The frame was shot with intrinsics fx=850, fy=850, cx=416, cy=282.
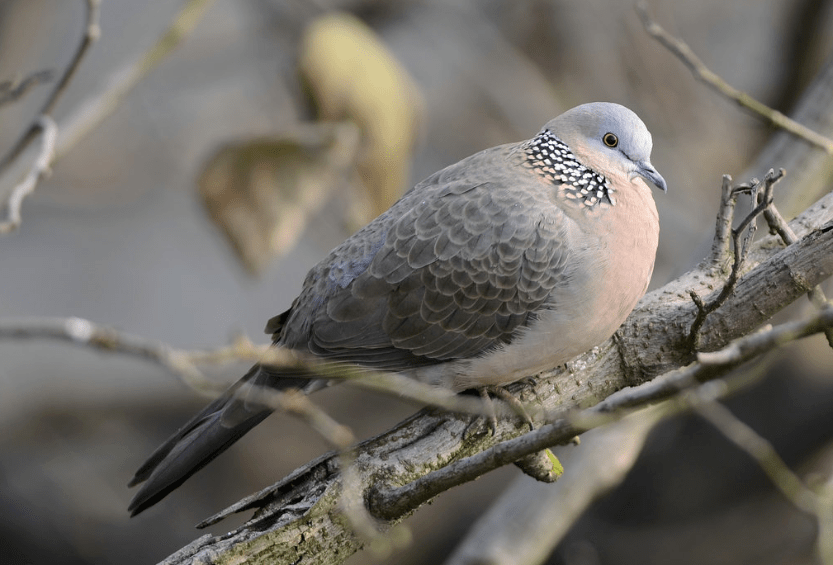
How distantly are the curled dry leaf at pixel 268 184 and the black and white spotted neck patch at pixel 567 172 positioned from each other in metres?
0.84

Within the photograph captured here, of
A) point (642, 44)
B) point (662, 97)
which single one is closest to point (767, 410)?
point (662, 97)

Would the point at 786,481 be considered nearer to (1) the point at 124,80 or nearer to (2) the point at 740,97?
(2) the point at 740,97

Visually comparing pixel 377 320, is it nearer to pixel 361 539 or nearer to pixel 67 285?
pixel 361 539

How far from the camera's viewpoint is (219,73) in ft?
23.5

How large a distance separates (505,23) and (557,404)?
15.4 feet

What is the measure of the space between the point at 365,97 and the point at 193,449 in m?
1.59

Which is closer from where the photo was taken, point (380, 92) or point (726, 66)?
point (380, 92)

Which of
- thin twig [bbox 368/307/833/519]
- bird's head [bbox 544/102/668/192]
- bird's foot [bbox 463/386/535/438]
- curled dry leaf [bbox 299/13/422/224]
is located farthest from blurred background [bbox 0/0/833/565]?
thin twig [bbox 368/307/833/519]

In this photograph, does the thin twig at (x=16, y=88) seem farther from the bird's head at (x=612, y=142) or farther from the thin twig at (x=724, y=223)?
the thin twig at (x=724, y=223)

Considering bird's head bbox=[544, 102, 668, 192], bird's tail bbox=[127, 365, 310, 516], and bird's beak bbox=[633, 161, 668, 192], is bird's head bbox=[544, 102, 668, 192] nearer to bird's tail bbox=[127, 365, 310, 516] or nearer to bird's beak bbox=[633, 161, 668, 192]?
bird's beak bbox=[633, 161, 668, 192]

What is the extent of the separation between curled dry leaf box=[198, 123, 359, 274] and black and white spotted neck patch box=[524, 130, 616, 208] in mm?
840

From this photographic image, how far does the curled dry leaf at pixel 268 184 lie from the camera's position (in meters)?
3.33

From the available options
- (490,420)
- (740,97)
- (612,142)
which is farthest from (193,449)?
(740,97)

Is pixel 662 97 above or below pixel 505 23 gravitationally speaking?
below
